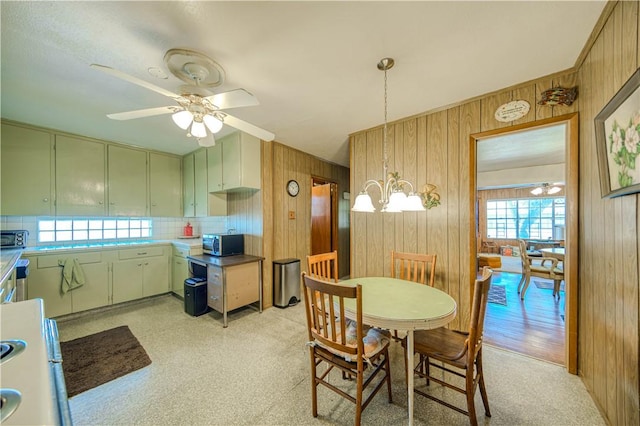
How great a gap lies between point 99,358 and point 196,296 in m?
1.03

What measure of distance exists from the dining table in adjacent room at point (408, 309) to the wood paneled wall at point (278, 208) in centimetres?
187

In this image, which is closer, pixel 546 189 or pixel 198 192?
pixel 198 192

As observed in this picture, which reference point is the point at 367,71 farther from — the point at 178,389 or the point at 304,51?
the point at 178,389

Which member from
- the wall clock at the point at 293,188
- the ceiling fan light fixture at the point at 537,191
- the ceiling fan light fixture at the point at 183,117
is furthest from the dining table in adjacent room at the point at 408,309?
the ceiling fan light fixture at the point at 537,191

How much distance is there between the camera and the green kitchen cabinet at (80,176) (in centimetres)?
309

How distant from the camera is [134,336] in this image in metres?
2.59

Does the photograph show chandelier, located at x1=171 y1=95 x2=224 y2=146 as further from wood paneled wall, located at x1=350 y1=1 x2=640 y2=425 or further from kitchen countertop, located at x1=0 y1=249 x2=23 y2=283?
wood paneled wall, located at x1=350 y1=1 x2=640 y2=425

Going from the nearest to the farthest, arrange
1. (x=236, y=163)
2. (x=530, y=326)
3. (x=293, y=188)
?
(x=530, y=326) → (x=236, y=163) → (x=293, y=188)

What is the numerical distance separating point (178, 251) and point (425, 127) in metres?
4.01

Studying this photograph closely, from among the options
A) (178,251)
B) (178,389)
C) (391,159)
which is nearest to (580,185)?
(391,159)

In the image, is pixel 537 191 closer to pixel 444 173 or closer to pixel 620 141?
pixel 444 173

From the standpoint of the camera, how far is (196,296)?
309cm

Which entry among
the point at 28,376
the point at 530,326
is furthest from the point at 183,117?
the point at 530,326

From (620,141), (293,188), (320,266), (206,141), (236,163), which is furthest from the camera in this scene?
(293,188)
